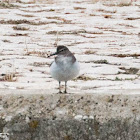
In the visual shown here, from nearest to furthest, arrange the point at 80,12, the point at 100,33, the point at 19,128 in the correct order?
the point at 19,128, the point at 100,33, the point at 80,12

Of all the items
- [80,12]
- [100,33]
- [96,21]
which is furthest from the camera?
[80,12]

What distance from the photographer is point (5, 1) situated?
14008 mm

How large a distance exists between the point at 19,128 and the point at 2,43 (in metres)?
4.11

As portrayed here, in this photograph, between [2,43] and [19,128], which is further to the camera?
[2,43]

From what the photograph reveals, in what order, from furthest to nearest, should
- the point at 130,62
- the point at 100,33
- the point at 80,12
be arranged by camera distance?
the point at 80,12 < the point at 100,33 < the point at 130,62

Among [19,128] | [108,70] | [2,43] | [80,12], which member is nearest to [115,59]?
[108,70]

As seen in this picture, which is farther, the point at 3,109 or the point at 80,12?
the point at 80,12

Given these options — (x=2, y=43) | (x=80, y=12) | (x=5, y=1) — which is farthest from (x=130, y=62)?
(x=5, y=1)

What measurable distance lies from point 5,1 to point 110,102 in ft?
34.4

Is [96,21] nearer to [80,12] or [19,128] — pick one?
[80,12]

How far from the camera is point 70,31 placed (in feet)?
30.3

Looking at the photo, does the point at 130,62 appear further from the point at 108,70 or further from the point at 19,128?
the point at 19,128

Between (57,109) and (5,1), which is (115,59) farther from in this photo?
(5,1)

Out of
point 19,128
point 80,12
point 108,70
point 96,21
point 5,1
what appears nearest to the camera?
point 19,128
